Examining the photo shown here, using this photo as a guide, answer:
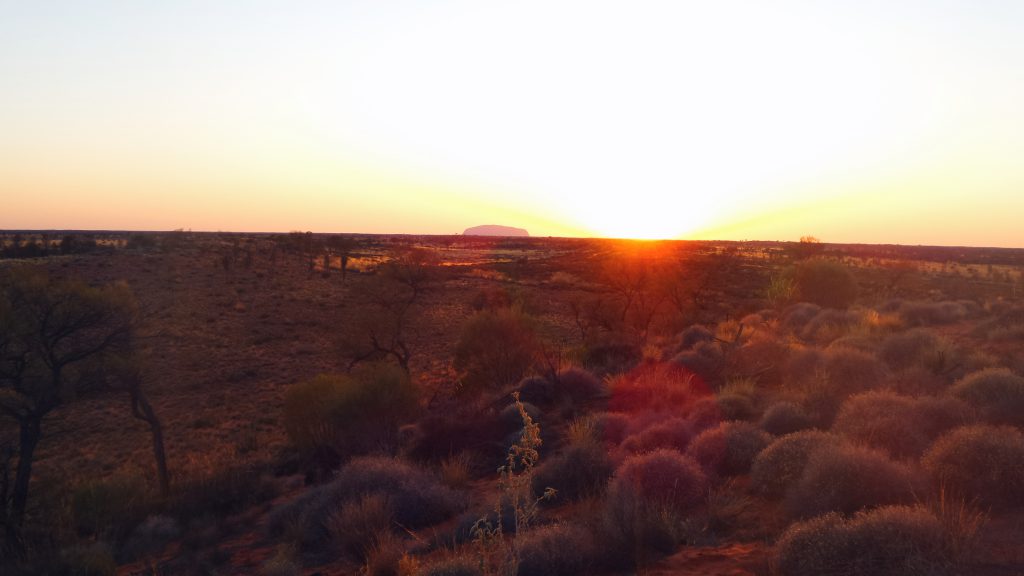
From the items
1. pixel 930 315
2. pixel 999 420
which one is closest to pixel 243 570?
pixel 999 420

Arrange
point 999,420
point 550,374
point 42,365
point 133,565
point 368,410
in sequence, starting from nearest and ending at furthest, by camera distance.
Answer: point 999,420 → point 133,565 → point 42,365 → point 368,410 → point 550,374

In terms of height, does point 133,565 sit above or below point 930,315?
below

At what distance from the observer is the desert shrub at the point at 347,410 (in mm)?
13352

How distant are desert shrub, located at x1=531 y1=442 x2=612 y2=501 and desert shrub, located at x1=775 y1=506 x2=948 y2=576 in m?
3.27

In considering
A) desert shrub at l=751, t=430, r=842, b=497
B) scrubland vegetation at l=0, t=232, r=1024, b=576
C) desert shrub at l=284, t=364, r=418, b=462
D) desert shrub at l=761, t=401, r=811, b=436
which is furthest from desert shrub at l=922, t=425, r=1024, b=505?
desert shrub at l=284, t=364, r=418, b=462

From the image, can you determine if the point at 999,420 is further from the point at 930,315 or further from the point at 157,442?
the point at 157,442

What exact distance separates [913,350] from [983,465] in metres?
7.85

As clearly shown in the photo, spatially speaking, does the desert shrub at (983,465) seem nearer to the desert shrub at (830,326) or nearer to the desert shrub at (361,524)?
the desert shrub at (361,524)

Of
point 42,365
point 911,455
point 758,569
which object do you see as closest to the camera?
point 758,569

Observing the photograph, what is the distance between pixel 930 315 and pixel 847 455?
1784 cm

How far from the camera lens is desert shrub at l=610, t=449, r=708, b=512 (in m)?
6.56

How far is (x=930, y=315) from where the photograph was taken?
1975cm

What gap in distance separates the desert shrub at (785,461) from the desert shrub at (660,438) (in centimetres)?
165

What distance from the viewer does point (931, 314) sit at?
19.8 meters
